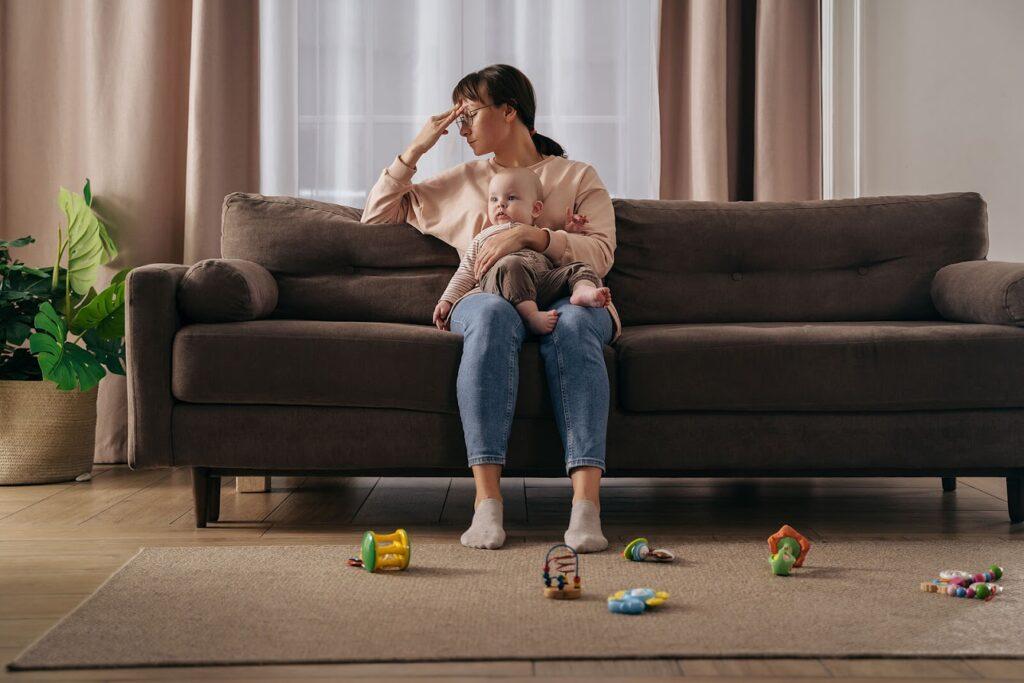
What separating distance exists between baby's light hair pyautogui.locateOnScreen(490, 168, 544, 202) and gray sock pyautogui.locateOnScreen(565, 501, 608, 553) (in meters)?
0.81

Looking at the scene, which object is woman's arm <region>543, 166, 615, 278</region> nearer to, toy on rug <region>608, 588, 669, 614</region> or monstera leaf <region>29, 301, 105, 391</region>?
toy on rug <region>608, 588, 669, 614</region>

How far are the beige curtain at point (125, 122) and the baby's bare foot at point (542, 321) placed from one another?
1.49 meters

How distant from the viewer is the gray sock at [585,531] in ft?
6.11

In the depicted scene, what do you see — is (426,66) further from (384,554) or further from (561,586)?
(561,586)

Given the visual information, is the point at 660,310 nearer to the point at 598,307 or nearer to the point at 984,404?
the point at 598,307

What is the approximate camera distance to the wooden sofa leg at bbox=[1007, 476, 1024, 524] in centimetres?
216

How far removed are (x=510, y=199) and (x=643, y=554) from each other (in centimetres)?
91

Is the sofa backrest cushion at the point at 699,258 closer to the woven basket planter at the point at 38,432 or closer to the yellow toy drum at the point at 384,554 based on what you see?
the woven basket planter at the point at 38,432

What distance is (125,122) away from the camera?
3.14 meters

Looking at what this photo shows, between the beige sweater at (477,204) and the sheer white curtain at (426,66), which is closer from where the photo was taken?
the beige sweater at (477,204)

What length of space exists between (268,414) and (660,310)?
42.5 inches

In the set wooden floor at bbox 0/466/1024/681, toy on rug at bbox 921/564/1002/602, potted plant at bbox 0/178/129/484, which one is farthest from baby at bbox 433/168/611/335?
potted plant at bbox 0/178/129/484

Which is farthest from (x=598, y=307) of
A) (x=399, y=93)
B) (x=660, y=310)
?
(x=399, y=93)

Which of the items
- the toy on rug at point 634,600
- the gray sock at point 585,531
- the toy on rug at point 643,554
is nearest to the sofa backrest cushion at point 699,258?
the gray sock at point 585,531
